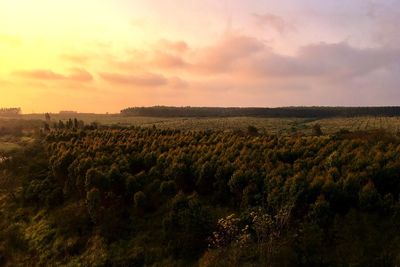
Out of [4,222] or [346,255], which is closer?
[346,255]

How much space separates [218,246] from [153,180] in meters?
13.5

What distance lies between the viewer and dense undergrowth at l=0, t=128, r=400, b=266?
23.7 m

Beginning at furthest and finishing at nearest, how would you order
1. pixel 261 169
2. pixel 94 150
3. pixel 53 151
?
pixel 53 151 → pixel 94 150 → pixel 261 169

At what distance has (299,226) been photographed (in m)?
24.8

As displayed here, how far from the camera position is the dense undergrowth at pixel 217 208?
2369 cm

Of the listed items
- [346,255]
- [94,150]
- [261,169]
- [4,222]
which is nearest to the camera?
[346,255]

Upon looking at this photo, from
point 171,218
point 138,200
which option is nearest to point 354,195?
point 171,218

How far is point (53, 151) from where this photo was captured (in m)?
55.7

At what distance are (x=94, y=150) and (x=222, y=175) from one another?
814 inches

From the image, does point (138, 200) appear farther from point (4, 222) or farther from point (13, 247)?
point (4, 222)

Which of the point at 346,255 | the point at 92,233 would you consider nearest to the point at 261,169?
the point at 346,255

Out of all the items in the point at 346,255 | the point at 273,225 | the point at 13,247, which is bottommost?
the point at 13,247

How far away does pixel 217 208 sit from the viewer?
30422 millimetres

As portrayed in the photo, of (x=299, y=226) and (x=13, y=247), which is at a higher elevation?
(x=299, y=226)
